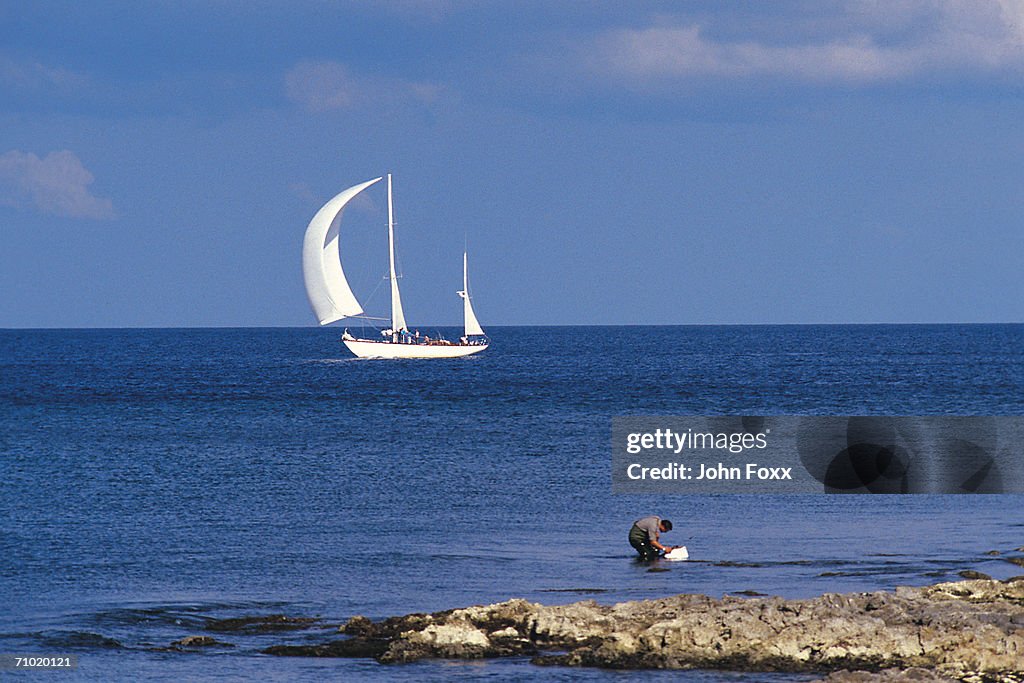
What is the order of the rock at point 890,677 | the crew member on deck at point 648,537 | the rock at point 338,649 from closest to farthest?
the rock at point 890,677 → the rock at point 338,649 → the crew member on deck at point 648,537

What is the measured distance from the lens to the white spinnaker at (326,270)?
12394cm

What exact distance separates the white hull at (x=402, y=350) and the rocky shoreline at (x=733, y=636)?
109 m

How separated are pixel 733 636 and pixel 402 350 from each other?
112m

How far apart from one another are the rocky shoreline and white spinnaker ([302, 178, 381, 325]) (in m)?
102

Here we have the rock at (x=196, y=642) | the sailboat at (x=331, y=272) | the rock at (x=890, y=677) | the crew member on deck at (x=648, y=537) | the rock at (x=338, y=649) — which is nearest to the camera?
the rock at (x=890, y=677)

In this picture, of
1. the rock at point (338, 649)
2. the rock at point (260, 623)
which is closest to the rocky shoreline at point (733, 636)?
the rock at point (338, 649)

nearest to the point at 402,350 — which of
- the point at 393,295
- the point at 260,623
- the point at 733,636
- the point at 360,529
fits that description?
the point at 393,295

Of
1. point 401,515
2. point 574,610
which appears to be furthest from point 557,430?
point 574,610

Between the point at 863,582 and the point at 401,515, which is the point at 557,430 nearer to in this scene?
the point at 401,515

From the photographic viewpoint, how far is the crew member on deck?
2920 cm

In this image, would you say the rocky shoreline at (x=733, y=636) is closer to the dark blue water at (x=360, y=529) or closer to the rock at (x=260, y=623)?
the dark blue water at (x=360, y=529)

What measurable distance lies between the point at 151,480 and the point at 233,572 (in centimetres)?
1730

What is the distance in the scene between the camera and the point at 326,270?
12394 cm

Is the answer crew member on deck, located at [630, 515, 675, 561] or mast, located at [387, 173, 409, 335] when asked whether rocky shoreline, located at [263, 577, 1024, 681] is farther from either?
mast, located at [387, 173, 409, 335]
